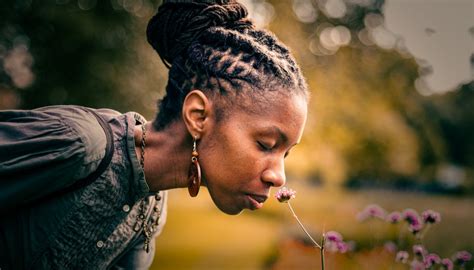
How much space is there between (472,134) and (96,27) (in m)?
18.7

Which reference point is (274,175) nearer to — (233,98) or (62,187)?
(233,98)

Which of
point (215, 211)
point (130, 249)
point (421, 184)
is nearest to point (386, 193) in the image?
point (421, 184)

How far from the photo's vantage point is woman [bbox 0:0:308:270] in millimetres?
1946

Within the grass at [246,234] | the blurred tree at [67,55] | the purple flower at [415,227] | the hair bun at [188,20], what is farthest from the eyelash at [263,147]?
the blurred tree at [67,55]

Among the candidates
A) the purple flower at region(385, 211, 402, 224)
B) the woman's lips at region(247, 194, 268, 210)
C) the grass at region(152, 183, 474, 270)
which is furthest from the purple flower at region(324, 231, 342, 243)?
the grass at region(152, 183, 474, 270)

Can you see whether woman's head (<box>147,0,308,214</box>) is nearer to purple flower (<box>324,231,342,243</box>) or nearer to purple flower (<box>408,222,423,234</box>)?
purple flower (<box>324,231,342,243</box>)

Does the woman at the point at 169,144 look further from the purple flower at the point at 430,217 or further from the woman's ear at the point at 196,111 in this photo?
the purple flower at the point at 430,217

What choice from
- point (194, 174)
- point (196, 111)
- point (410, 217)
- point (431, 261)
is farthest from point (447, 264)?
point (196, 111)

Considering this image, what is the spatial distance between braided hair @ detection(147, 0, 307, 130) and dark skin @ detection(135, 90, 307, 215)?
0.17ft

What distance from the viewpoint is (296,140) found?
2080 millimetres

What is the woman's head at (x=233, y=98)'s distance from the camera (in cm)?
201

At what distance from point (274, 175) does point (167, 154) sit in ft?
1.56

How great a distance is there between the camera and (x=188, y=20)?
7.22 ft

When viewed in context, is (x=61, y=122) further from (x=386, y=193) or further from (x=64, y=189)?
(x=386, y=193)
